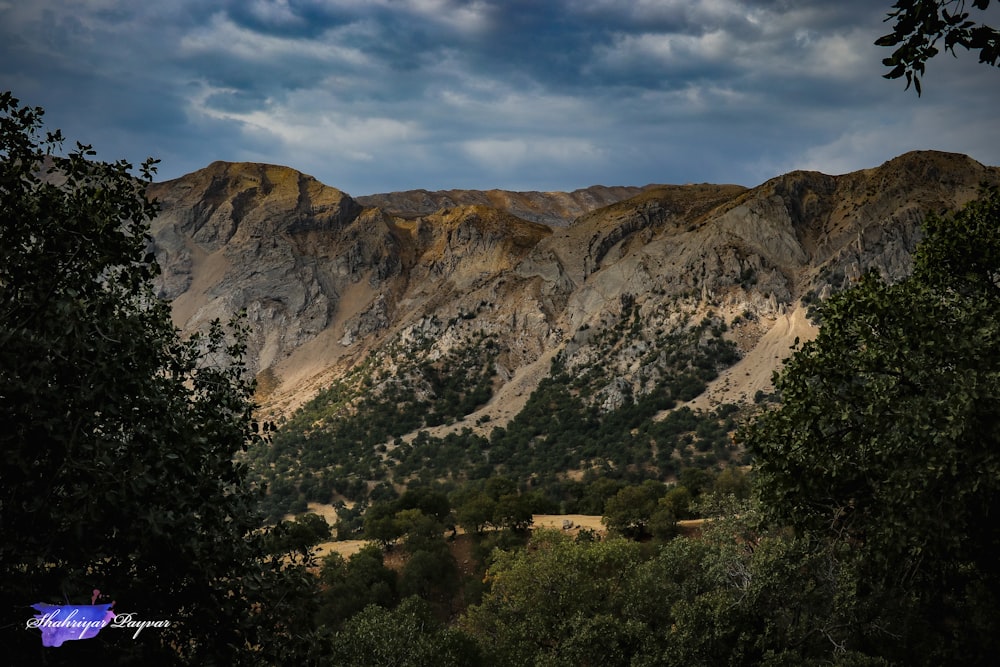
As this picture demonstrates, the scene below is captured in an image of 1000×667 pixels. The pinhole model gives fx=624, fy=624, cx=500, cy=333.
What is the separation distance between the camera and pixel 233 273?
563 feet

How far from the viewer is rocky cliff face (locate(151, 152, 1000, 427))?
4279 inches

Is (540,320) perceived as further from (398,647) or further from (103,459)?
(103,459)

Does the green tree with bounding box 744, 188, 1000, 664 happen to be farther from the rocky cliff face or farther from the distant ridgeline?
the rocky cliff face

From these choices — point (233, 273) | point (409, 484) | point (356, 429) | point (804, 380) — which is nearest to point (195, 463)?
point (804, 380)

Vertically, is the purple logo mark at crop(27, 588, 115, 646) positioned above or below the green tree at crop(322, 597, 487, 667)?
above

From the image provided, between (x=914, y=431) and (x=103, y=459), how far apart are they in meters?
11.4

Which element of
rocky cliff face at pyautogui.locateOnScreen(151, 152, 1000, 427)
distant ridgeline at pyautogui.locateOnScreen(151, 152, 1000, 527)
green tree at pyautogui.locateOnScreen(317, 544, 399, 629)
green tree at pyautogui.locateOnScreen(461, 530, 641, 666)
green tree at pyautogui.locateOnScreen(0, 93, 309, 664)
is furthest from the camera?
rocky cliff face at pyautogui.locateOnScreen(151, 152, 1000, 427)

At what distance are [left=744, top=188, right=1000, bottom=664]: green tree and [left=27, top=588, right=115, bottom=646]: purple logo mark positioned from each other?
1133 centimetres

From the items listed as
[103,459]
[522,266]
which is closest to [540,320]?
[522,266]

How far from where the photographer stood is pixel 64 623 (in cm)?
609
